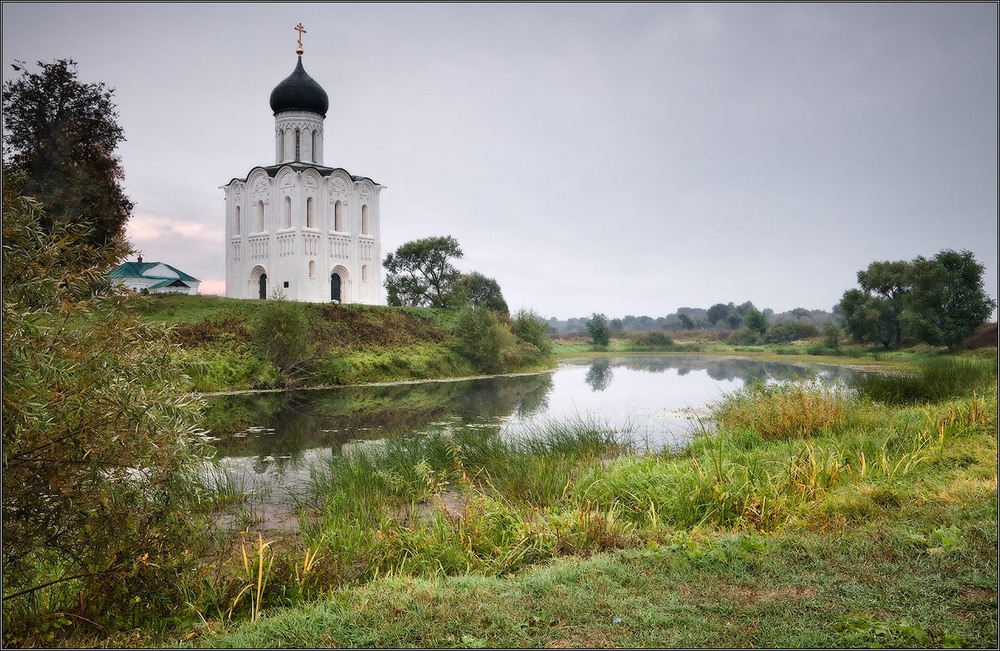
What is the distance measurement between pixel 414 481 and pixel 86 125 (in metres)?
19.7

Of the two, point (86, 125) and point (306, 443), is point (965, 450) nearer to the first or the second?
point (306, 443)

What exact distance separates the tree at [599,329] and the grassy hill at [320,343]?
929 inches

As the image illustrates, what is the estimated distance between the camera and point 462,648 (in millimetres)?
3137

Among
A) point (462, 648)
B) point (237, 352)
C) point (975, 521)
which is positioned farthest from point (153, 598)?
point (237, 352)

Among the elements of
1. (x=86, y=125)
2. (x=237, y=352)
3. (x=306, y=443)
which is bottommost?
(x=306, y=443)

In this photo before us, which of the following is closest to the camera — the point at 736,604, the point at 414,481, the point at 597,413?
the point at 736,604

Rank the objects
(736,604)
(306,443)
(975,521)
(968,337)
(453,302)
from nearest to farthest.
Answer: (736,604) → (975,521) → (306,443) → (968,337) → (453,302)

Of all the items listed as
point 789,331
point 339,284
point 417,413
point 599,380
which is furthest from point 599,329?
point 417,413

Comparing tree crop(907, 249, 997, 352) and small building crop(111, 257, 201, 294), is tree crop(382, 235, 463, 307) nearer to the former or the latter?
small building crop(111, 257, 201, 294)

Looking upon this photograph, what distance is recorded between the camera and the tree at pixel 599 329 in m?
57.6

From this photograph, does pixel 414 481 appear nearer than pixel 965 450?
No

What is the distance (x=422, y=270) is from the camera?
1784 inches

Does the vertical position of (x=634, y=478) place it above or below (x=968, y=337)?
below

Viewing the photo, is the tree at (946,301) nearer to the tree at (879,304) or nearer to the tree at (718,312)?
the tree at (879,304)
